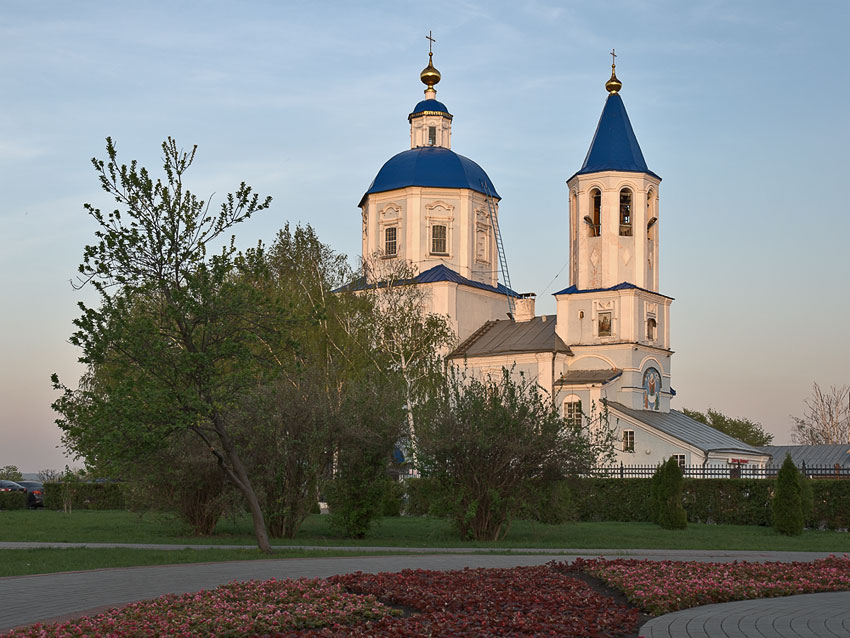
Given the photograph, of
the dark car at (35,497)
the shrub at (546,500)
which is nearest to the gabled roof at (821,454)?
the dark car at (35,497)

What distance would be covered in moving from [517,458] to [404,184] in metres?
32.0

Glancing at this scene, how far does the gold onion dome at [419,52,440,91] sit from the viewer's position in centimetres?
5450

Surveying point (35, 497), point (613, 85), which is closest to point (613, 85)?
point (613, 85)

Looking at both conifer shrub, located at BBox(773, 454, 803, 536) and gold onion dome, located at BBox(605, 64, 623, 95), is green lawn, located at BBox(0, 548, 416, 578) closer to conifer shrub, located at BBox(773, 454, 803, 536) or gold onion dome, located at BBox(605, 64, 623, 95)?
conifer shrub, located at BBox(773, 454, 803, 536)

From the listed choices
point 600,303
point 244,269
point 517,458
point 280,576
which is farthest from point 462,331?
point 280,576

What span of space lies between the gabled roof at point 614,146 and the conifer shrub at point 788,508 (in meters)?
22.4

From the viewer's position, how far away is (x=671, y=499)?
87.9 ft

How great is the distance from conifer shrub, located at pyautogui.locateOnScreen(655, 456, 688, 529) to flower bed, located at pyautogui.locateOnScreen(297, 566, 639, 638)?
580 inches

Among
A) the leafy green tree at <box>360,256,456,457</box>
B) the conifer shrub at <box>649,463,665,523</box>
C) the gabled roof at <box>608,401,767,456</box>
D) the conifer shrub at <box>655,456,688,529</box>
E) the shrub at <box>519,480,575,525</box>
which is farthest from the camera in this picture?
the gabled roof at <box>608,401,767,456</box>

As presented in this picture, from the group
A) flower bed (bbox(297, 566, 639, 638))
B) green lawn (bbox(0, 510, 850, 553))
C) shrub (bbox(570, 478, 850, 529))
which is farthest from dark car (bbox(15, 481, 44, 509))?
flower bed (bbox(297, 566, 639, 638))

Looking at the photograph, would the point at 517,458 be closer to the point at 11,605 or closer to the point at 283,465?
the point at 283,465

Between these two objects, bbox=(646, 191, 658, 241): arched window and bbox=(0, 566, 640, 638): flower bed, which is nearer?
bbox=(0, 566, 640, 638): flower bed

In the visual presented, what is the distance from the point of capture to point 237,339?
15781mm

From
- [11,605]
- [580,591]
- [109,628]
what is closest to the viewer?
[109,628]
